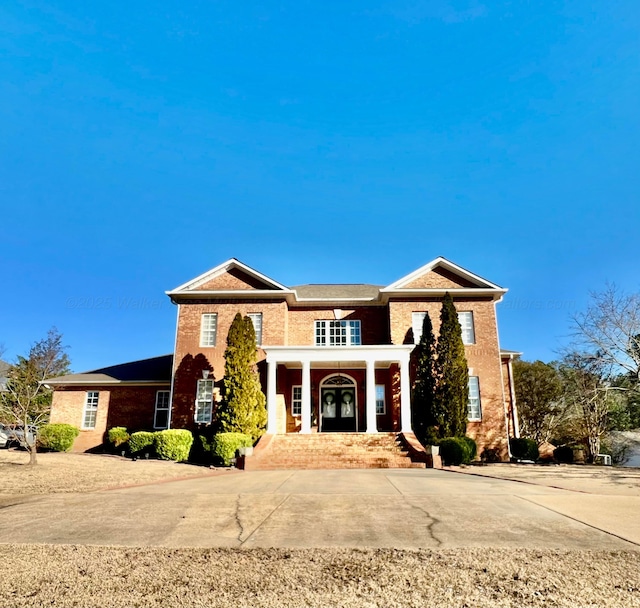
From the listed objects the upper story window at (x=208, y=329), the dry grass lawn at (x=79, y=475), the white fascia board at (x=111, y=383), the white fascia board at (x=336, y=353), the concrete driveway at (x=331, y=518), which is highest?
the upper story window at (x=208, y=329)

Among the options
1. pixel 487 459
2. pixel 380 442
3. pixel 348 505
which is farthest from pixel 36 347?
pixel 348 505

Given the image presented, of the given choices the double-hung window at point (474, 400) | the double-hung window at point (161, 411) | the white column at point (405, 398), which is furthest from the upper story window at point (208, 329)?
the double-hung window at point (474, 400)

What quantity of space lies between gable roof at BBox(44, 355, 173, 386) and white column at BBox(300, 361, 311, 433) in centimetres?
764

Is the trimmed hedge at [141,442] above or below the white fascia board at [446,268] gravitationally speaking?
below

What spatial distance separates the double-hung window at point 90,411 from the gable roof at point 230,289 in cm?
672

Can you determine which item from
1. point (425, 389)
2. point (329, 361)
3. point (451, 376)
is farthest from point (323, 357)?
point (451, 376)

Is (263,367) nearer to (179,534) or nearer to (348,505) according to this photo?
(348,505)

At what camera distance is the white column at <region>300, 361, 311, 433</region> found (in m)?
20.9

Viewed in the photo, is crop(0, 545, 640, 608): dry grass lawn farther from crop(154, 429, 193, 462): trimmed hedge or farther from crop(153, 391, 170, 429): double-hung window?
crop(153, 391, 170, 429): double-hung window

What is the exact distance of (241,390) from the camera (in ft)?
66.9

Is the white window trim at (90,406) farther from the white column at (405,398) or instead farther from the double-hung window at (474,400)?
the double-hung window at (474,400)

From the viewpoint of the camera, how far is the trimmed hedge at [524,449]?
72.1 ft

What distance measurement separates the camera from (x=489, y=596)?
367 cm

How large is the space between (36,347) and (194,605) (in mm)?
35960
